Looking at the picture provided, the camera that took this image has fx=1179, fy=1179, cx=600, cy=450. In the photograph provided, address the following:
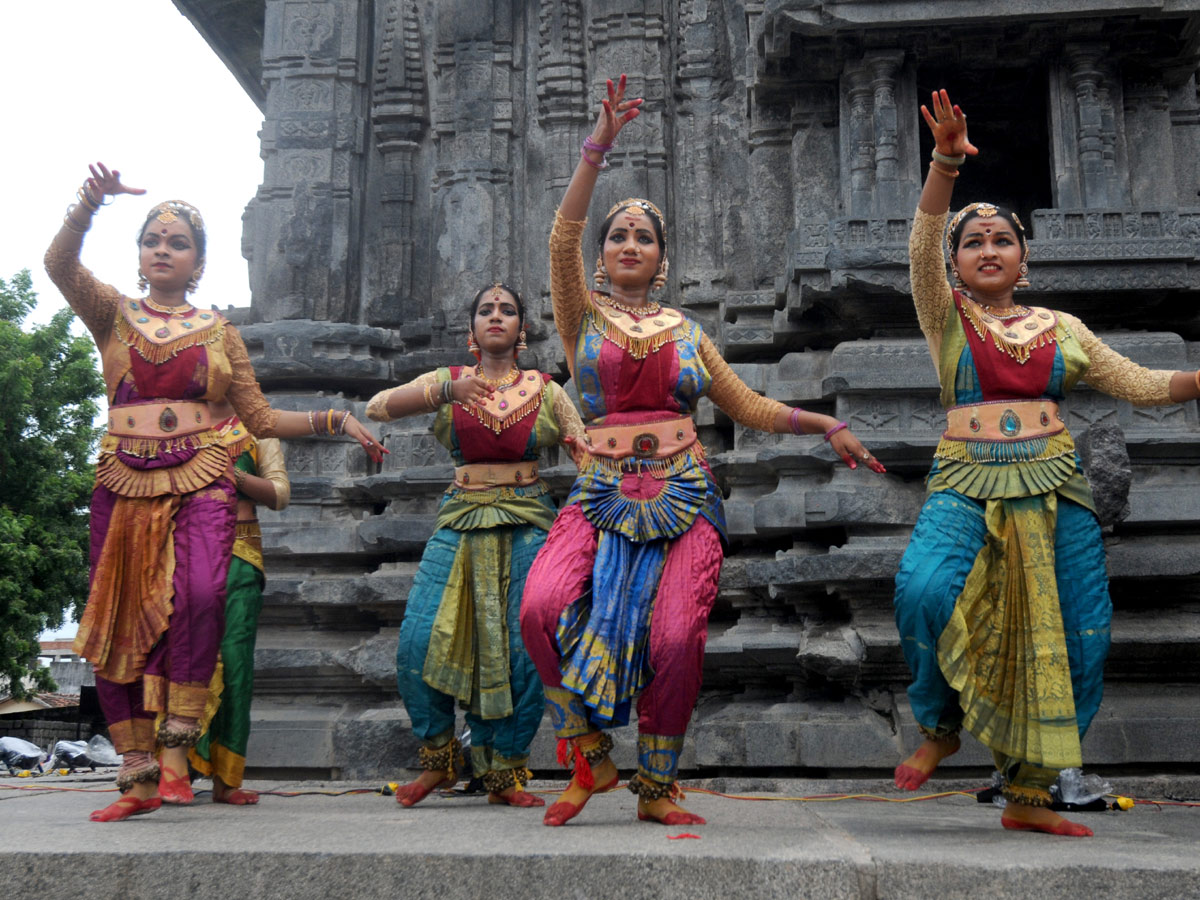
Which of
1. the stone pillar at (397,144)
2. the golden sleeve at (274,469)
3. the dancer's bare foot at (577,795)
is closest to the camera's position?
the dancer's bare foot at (577,795)

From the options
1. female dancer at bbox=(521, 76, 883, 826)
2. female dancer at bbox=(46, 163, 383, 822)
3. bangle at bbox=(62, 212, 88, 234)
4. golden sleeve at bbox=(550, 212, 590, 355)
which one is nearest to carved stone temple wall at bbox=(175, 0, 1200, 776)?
female dancer at bbox=(521, 76, 883, 826)

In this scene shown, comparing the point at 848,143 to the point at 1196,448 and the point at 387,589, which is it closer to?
the point at 1196,448

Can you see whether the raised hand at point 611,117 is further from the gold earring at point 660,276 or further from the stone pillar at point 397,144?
the stone pillar at point 397,144

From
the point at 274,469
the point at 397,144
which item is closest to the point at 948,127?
the point at 274,469

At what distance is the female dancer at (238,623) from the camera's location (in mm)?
4840

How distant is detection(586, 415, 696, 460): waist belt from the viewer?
411 centimetres

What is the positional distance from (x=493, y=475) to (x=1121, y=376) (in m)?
2.42

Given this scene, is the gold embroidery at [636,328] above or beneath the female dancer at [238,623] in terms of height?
above

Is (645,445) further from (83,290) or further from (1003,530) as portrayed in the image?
(83,290)

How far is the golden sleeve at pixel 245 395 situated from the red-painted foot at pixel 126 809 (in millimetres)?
1482

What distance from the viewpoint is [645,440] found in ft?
13.5

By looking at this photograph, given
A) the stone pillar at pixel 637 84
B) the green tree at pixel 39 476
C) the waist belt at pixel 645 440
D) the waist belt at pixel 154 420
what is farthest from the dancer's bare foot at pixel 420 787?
the green tree at pixel 39 476

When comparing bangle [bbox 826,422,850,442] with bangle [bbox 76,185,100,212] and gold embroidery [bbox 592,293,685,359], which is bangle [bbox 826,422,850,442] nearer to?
gold embroidery [bbox 592,293,685,359]

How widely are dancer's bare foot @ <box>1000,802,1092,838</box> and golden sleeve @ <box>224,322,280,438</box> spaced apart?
3045 mm
